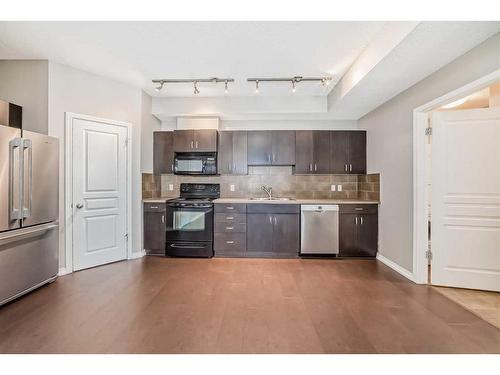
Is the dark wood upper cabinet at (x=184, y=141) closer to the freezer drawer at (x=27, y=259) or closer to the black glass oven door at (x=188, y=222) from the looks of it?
the black glass oven door at (x=188, y=222)

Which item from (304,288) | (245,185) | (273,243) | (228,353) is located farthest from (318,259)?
(228,353)

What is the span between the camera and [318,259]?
4.09 m

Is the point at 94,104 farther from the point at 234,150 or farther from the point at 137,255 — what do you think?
the point at 137,255

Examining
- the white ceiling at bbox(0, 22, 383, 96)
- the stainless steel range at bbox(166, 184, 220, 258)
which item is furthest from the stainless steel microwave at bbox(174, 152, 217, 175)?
the white ceiling at bbox(0, 22, 383, 96)

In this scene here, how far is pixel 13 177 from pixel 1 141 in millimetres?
337

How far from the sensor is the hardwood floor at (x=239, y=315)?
6.19 ft

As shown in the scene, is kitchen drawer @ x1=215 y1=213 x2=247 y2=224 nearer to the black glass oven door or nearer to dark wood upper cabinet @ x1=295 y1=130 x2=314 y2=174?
the black glass oven door

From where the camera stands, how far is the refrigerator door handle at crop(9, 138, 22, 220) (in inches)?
98.1

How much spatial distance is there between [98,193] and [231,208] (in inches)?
73.2

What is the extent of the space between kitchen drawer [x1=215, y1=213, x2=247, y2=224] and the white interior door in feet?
8.10

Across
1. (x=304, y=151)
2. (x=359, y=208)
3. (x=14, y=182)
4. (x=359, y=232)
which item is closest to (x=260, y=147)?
(x=304, y=151)

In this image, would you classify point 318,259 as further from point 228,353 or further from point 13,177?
point 13,177

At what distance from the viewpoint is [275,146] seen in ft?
14.8

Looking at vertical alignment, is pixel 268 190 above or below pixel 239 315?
above
